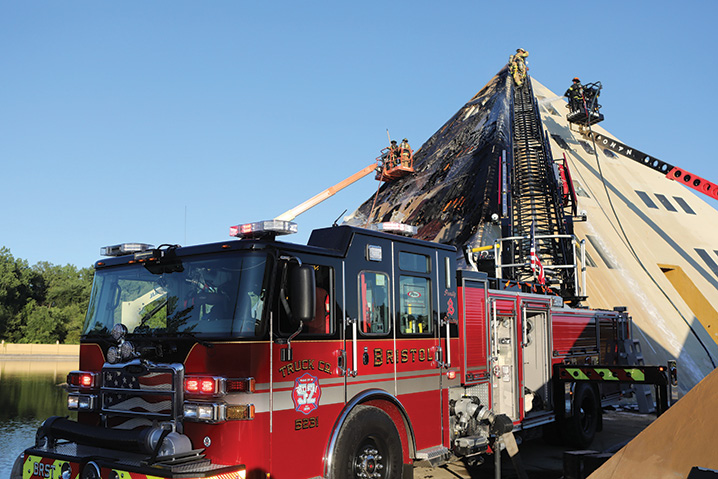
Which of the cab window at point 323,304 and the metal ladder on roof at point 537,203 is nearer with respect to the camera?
the cab window at point 323,304

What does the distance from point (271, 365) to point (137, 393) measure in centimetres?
120

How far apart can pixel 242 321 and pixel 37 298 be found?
211ft

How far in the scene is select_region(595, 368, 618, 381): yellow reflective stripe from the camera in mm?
8789

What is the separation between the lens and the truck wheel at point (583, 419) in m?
9.91

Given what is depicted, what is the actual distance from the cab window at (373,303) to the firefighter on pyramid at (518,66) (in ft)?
119

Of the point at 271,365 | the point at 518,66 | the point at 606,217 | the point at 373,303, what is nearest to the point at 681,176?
the point at 606,217

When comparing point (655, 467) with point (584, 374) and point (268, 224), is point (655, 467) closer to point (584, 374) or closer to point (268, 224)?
point (268, 224)

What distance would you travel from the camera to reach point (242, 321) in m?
5.09

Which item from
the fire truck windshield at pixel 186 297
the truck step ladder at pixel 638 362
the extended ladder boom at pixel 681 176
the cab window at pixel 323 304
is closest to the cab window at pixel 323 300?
the cab window at pixel 323 304

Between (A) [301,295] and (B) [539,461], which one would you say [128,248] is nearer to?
(A) [301,295]

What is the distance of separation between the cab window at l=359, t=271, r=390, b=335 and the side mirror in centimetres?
113

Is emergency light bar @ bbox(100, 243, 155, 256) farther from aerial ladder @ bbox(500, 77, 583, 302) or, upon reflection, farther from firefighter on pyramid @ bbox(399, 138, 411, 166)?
firefighter on pyramid @ bbox(399, 138, 411, 166)

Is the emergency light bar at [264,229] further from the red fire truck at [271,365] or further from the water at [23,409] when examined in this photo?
the water at [23,409]

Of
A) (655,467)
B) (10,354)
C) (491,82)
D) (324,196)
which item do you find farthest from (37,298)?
(655,467)
